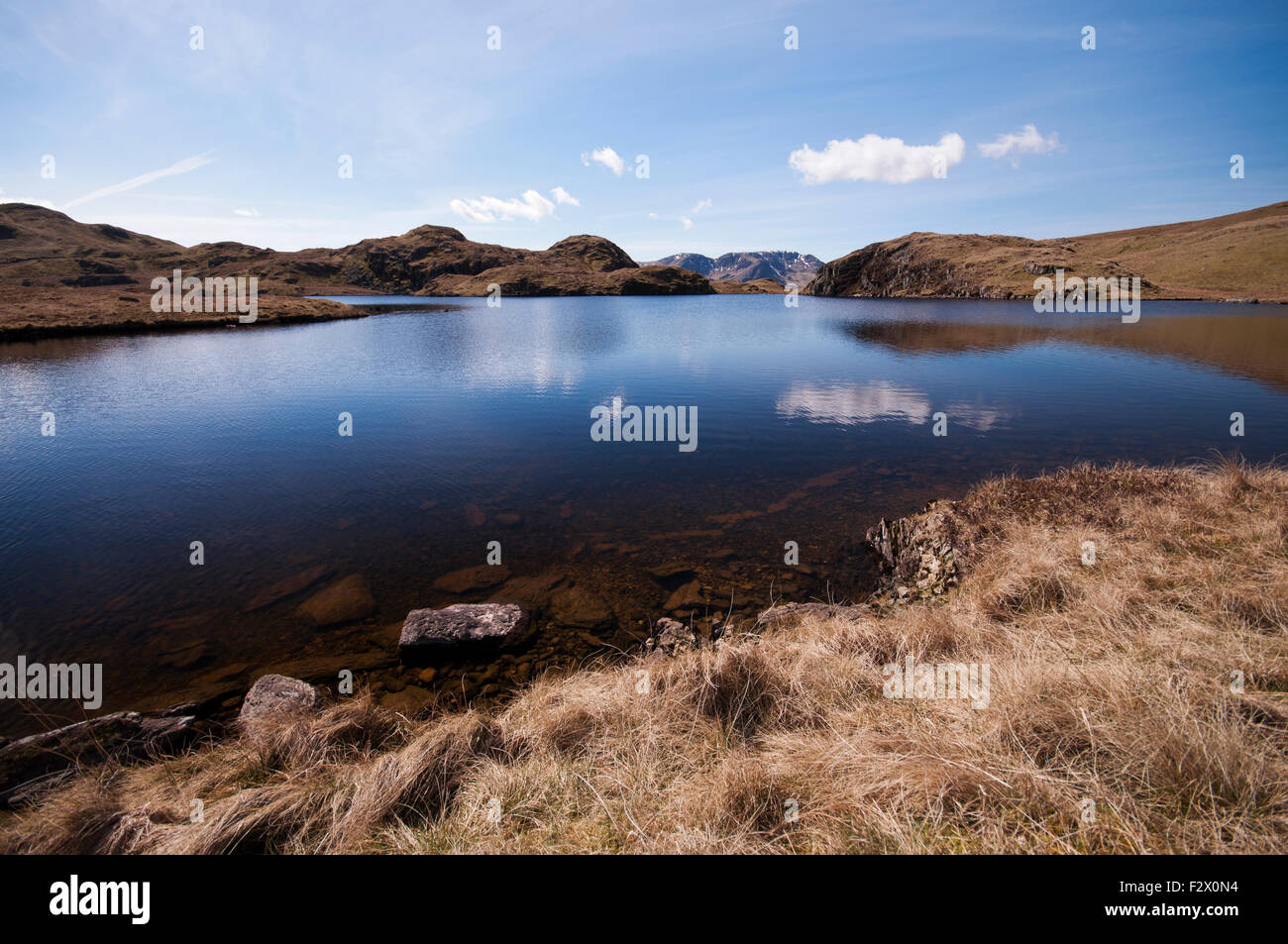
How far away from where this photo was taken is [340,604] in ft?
34.8

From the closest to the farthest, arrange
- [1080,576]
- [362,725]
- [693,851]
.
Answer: [693,851], [362,725], [1080,576]

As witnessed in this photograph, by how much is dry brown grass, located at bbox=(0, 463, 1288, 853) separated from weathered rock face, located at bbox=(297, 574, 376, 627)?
3.99 meters

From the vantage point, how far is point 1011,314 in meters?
81.8

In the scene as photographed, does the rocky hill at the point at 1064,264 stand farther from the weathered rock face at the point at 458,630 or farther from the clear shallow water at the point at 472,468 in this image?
the weathered rock face at the point at 458,630

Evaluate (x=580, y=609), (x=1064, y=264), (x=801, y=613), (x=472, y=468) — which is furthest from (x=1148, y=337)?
(x=1064, y=264)

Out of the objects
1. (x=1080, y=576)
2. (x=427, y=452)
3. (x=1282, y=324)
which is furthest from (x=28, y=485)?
(x=1282, y=324)

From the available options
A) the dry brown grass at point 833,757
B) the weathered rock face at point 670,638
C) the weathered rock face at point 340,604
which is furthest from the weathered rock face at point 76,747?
the weathered rock face at point 670,638

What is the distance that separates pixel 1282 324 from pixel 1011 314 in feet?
96.0

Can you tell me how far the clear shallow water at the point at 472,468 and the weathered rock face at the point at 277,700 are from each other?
5.65 ft

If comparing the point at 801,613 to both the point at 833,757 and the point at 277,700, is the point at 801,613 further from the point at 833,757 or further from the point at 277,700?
the point at 277,700

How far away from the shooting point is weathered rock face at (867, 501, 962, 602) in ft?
33.6

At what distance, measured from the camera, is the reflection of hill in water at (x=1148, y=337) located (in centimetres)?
3719
